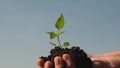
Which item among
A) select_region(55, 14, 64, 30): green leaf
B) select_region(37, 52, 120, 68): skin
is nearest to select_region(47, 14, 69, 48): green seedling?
select_region(55, 14, 64, 30): green leaf

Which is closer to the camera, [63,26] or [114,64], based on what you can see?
[114,64]

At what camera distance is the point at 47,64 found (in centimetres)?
154

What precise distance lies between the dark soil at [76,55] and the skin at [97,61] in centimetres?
5

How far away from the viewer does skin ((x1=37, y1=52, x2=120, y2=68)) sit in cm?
151

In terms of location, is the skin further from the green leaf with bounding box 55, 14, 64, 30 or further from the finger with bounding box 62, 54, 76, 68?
the green leaf with bounding box 55, 14, 64, 30

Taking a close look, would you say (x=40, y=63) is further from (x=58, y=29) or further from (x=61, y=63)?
(x=58, y=29)

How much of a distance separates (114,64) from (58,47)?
0.39m

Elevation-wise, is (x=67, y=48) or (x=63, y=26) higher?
(x=63, y=26)

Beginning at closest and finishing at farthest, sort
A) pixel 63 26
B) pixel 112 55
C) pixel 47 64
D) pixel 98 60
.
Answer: pixel 47 64 < pixel 98 60 < pixel 112 55 < pixel 63 26

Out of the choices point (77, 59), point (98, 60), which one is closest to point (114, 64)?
point (98, 60)

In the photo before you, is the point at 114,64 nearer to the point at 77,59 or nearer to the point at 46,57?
the point at 77,59

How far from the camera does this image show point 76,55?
168 centimetres

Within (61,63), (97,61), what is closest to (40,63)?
(61,63)

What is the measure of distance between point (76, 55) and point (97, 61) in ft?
0.43
